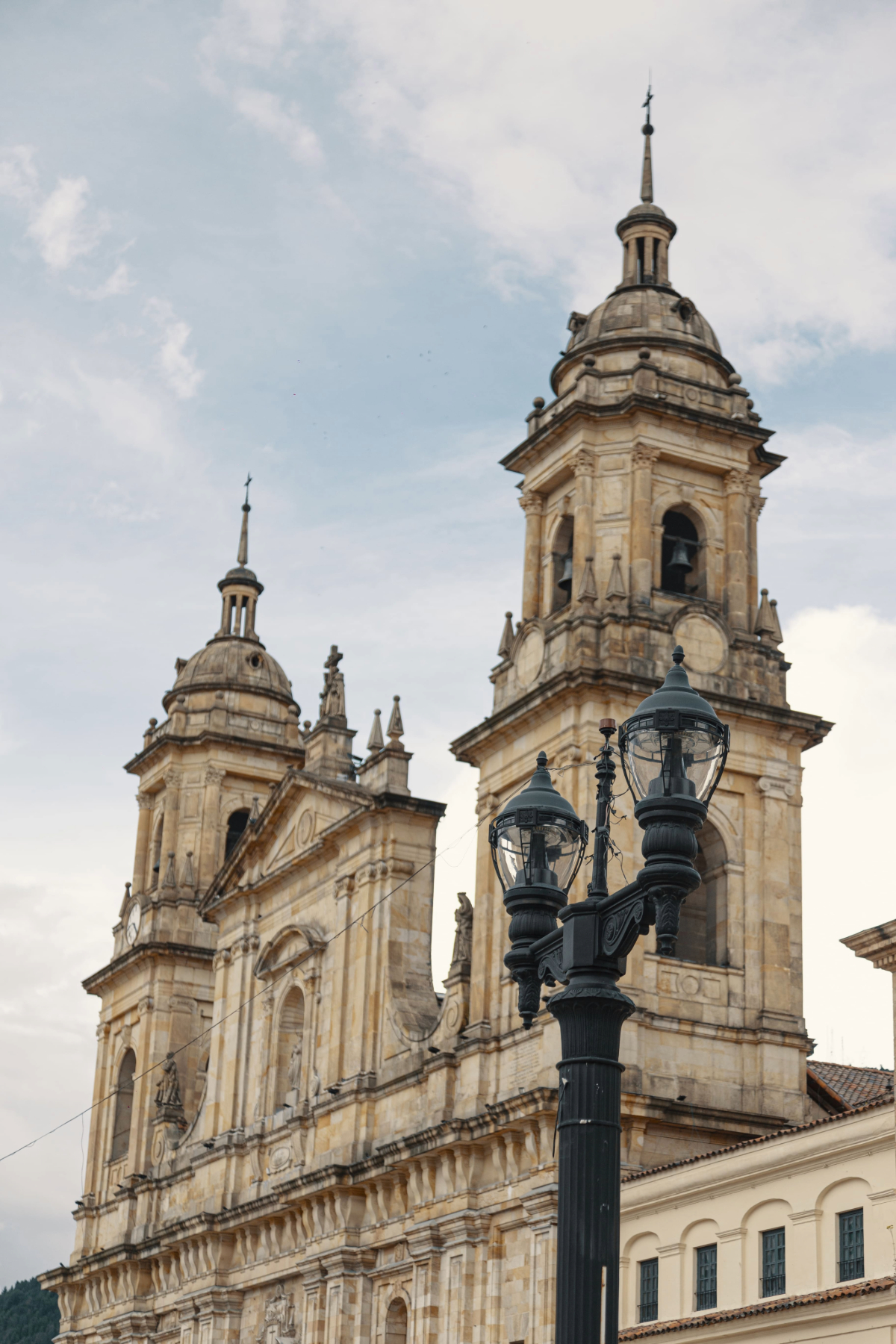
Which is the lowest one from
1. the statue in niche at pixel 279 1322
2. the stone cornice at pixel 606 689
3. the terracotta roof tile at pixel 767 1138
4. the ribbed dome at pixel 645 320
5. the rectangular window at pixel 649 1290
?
the rectangular window at pixel 649 1290

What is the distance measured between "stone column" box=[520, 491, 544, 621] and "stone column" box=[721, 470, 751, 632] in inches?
140

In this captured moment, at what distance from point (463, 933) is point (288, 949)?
9455 millimetres

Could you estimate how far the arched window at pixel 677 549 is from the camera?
36.7 metres

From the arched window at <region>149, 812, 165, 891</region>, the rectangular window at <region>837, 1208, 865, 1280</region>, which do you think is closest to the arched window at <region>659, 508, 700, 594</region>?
the rectangular window at <region>837, 1208, 865, 1280</region>

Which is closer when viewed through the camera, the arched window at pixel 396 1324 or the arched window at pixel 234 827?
the arched window at pixel 396 1324

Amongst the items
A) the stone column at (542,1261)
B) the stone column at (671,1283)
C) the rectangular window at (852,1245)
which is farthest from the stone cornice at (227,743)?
the rectangular window at (852,1245)

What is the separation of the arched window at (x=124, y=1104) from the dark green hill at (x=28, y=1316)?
52066 mm

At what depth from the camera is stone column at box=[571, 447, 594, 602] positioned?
35844mm

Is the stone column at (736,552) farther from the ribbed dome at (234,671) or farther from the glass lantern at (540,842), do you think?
the glass lantern at (540,842)

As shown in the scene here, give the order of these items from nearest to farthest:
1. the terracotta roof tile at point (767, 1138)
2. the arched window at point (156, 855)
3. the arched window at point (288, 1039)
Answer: the terracotta roof tile at point (767, 1138), the arched window at point (288, 1039), the arched window at point (156, 855)

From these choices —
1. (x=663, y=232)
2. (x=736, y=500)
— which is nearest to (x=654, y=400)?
(x=736, y=500)

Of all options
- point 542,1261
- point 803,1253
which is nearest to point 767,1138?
point 803,1253

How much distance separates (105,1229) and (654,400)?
27803 millimetres

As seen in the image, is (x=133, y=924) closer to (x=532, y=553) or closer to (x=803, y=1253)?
(x=532, y=553)
